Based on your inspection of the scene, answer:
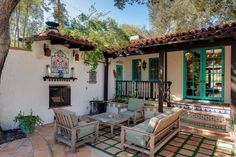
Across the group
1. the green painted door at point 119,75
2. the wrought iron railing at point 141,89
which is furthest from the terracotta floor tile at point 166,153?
the green painted door at point 119,75

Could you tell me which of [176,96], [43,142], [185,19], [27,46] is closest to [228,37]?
[176,96]

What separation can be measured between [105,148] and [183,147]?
6.92ft

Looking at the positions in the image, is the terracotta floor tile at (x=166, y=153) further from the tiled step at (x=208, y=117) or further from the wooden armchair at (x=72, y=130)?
the tiled step at (x=208, y=117)

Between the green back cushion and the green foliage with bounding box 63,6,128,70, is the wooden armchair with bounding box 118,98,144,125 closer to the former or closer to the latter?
Result: the green back cushion

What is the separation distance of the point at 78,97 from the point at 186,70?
532 cm

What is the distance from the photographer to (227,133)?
5648mm

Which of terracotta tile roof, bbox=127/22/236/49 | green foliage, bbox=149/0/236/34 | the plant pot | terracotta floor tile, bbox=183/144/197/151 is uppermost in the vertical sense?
green foliage, bbox=149/0/236/34

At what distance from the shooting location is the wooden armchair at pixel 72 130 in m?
4.26

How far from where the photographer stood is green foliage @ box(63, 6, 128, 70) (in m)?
8.09

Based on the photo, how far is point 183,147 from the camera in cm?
464

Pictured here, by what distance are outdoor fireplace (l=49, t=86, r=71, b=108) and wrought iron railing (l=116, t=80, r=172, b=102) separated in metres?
3.18

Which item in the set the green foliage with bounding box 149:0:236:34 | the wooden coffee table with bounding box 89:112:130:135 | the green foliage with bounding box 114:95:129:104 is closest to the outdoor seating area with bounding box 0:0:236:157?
the wooden coffee table with bounding box 89:112:130:135

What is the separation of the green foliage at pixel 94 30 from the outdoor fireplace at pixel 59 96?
168cm

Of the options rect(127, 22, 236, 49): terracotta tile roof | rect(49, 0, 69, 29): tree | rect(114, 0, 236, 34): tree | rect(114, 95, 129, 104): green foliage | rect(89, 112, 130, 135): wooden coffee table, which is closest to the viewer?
rect(127, 22, 236, 49): terracotta tile roof
